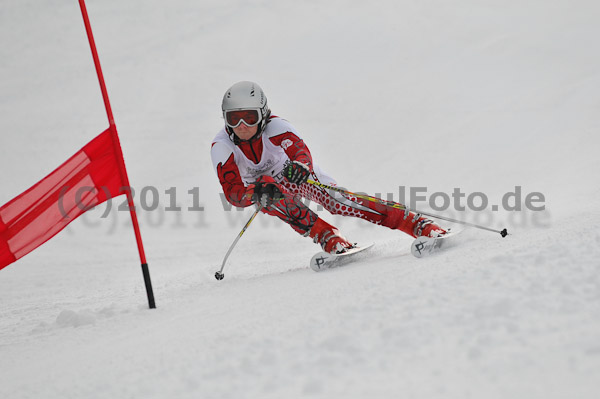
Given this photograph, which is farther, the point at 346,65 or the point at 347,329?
the point at 346,65

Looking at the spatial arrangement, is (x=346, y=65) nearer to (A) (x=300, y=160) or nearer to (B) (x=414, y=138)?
(B) (x=414, y=138)

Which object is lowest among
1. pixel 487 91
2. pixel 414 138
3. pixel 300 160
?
pixel 300 160

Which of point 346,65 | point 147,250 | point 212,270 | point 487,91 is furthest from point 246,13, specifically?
point 212,270

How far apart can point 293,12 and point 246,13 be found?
131 centimetres

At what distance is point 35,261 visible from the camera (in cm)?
683

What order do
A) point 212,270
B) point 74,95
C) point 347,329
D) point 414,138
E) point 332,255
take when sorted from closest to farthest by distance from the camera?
point 347,329, point 332,255, point 212,270, point 414,138, point 74,95

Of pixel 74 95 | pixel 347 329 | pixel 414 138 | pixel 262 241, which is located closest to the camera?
pixel 347 329

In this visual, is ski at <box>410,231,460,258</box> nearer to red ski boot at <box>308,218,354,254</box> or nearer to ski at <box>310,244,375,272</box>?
ski at <box>310,244,375,272</box>

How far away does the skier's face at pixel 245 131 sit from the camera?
4.07m

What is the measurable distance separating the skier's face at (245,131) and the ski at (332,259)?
3.25 feet

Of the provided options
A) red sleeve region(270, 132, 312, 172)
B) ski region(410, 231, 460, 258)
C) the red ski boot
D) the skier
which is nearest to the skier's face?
the skier

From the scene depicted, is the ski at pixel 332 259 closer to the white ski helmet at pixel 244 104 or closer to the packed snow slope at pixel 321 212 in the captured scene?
the packed snow slope at pixel 321 212

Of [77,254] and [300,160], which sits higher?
[300,160]

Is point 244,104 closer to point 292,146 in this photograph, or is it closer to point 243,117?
point 243,117
